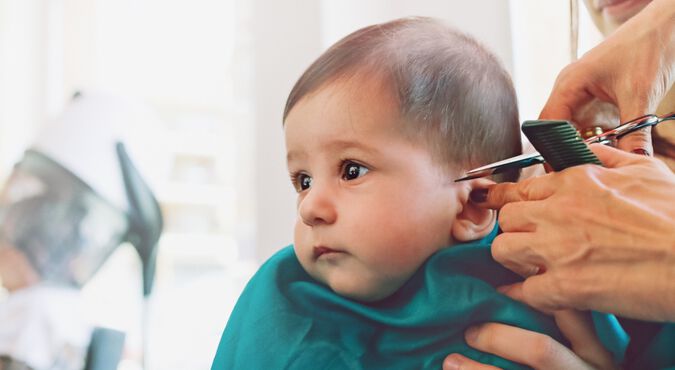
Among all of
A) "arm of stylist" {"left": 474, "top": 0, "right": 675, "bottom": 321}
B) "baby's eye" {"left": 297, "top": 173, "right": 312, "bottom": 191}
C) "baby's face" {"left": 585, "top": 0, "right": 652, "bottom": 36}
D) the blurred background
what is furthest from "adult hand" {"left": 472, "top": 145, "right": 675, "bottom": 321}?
the blurred background

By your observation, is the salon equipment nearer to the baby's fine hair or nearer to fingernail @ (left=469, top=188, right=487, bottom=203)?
the baby's fine hair

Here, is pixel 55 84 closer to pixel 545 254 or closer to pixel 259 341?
pixel 259 341

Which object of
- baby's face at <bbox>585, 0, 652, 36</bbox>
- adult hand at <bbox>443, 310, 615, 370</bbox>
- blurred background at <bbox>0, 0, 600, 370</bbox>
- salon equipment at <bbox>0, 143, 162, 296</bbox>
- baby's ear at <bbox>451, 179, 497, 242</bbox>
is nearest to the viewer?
adult hand at <bbox>443, 310, 615, 370</bbox>

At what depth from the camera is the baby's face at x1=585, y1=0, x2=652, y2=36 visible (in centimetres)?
116

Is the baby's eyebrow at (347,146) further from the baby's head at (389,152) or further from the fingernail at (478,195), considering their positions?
the fingernail at (478,195)

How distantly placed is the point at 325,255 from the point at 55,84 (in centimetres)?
128

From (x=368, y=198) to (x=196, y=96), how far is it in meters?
1.19

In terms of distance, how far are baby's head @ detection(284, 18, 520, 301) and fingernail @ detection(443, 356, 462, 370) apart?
4.5 inches

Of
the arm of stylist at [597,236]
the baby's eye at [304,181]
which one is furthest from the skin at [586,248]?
the baby's eye at [304,181]

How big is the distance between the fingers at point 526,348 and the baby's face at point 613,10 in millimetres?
612

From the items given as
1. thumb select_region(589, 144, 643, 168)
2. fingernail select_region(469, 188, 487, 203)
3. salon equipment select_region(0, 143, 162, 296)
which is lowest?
salon equipment select_region(0, 143, 162, 296)

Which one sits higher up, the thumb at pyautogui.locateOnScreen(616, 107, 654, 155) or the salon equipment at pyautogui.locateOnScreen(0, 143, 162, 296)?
the thumb at pyautogui.locateOnScreen(616, 107, 654, 155)

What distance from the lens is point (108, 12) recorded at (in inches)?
75.0

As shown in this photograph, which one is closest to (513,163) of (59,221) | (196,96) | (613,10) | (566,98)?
(566,98)
